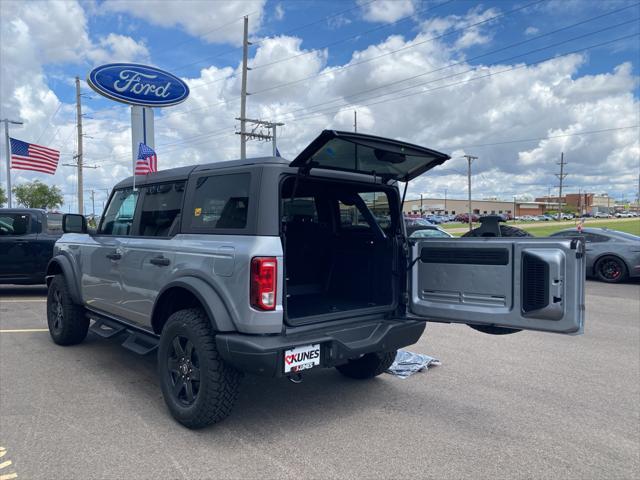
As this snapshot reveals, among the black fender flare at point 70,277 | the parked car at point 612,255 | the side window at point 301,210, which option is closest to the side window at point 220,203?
the side window at point 301,210

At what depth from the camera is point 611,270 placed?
12.6 meters

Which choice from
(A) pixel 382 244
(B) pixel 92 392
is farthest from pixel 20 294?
(A) pixel 382 244

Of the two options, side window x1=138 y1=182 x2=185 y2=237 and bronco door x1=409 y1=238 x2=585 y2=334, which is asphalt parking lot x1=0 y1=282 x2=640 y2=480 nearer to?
bronco door x1=409 y1=238 x2=585 y2=334

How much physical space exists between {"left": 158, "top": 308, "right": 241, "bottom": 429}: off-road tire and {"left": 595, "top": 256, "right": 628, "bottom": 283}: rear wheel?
39.1 ft

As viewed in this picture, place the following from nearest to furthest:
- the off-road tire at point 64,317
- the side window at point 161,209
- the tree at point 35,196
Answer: the side window at point 161,209 → the off-road tire at point 64,317 → the tree at point 35,196

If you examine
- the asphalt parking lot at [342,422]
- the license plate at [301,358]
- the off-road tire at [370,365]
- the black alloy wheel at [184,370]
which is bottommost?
the asphalt parking lot at [342,422]

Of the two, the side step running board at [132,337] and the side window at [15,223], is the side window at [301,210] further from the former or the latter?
the side window at [15,223]

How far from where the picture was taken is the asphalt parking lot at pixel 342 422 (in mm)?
3182

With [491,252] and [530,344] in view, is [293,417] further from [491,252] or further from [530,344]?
[530,344]

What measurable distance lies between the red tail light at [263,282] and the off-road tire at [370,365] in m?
1.67

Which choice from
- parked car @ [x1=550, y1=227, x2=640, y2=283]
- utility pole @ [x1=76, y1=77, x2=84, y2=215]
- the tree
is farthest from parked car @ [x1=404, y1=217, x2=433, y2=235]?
the tree

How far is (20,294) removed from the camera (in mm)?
10609

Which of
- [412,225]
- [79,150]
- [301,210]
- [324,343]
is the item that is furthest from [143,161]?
[79,150]

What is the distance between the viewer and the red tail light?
329cm
